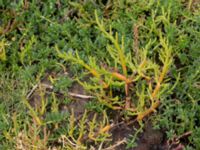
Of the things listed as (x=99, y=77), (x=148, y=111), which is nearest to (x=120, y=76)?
(x=99, y=77)

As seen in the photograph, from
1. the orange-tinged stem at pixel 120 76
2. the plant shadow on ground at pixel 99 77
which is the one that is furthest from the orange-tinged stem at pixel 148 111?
the orange-tinged stem at pixel 120 76

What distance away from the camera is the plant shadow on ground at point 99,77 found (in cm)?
214

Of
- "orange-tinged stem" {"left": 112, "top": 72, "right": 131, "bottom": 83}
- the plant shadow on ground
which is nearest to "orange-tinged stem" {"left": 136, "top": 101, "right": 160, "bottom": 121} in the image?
the plant shadow on ground

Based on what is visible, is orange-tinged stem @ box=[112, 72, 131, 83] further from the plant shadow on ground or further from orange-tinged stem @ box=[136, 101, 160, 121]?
orange-tinged stem @ box=[136, 101, 160, 121]

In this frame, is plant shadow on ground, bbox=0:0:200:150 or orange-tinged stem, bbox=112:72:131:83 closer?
orange-tinged stem, bbox=112:72:131:83

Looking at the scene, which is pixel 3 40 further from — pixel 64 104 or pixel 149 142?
pixel 149 142

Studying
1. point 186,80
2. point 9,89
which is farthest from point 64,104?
point 186,80

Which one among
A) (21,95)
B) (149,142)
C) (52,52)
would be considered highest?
(52,52)

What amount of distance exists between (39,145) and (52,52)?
57 cm

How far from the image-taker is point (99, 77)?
2.06 m

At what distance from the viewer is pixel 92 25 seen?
2568mm

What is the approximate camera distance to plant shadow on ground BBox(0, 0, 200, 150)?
7.04ft

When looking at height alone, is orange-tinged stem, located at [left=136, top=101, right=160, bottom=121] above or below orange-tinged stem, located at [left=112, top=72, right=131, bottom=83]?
below

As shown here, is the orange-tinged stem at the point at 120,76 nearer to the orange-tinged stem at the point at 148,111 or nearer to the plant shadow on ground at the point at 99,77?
the plant shadow on ground at the point at 99,77
